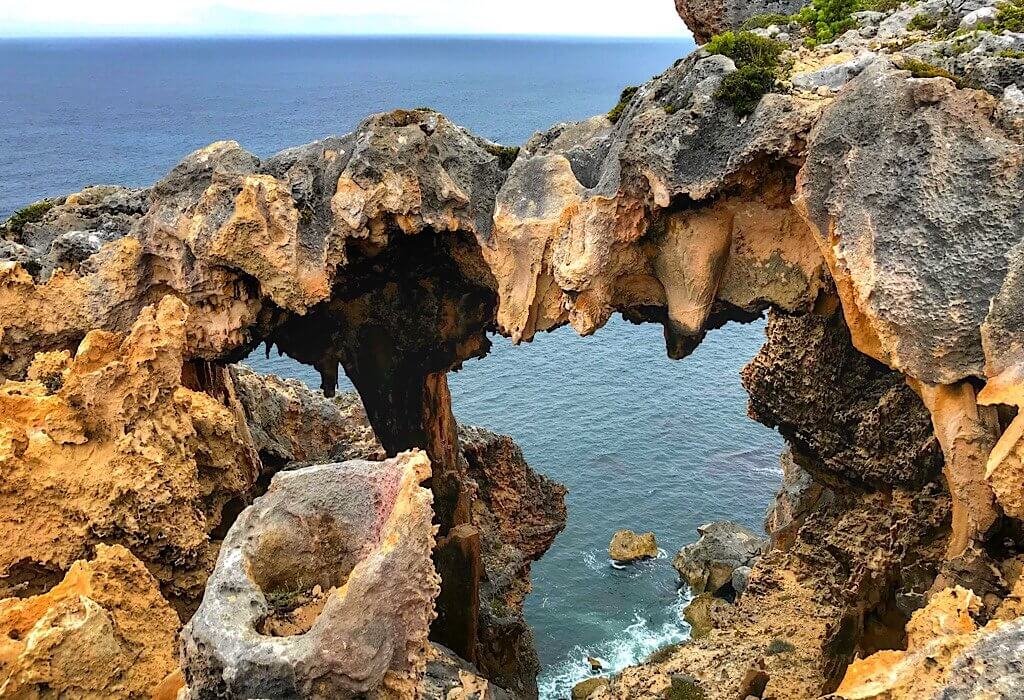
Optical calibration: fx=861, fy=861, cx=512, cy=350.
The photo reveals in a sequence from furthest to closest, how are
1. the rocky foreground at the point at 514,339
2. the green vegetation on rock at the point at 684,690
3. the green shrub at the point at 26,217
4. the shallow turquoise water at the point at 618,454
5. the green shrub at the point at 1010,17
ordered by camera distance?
the shallow turquoise water at the point at 618,454
the green shrub at the point at 26,217
the green vegetation on rock at the point at 684,690
the green shrub at the point at 1010,17
the rocky foreground at the point at 514,339

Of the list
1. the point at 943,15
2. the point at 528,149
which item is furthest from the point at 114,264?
the point at 943,15

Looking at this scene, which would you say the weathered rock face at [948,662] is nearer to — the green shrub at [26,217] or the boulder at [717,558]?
the green shrub at [26,217]

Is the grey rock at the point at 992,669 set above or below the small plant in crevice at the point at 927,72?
below

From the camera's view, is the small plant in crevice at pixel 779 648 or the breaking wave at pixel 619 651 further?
the breaking wave at pixel 619 651

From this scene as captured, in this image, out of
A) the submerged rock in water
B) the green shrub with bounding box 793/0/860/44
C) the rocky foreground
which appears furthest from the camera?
the submerged rock in water

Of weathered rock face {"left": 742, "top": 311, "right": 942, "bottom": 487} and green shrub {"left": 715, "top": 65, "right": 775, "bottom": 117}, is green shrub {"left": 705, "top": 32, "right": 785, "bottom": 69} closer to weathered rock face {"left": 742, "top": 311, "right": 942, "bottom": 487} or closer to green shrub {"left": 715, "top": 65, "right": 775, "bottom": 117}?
green shrub {"left": 715, "top": 65, "right": 775, "bottom": 117}

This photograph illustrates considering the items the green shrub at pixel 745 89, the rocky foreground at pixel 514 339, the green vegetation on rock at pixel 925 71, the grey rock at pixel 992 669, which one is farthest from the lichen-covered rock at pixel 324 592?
the green vegetation on rock at pixel 925 71

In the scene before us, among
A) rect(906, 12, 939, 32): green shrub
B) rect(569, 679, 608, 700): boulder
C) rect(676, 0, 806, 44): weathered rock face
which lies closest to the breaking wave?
rect(569, 679, 608, 700): boulder
